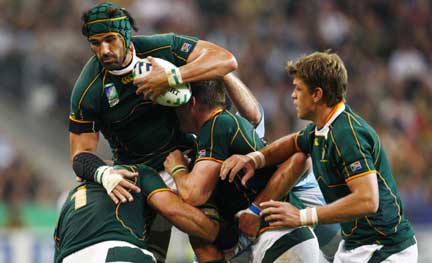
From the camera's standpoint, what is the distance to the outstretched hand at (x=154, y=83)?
18.2ft

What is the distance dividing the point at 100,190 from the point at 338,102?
1.51m

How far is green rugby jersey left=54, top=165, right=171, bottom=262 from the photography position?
5.24 m

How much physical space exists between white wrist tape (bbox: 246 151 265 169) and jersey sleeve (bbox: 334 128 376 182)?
609 mm

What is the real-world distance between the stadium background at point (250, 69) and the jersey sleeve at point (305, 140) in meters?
5.35

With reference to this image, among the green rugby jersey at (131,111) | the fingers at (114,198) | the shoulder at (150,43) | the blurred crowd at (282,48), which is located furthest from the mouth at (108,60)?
the blurred crowd at (282,48)

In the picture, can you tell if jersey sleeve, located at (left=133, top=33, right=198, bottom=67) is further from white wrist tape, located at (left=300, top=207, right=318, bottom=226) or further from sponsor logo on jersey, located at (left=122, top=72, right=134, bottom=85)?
white wrist tape, located at (left=300, top=207, right=318, bottom=226)

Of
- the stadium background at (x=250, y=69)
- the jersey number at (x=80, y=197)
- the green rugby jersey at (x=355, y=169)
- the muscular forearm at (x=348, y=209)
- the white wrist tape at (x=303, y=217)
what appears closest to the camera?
the muscular forearm at (x=348, y=209)

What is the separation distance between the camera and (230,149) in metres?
5.68

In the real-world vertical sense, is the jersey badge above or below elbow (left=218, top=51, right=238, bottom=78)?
below

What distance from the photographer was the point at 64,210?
18.1 feet

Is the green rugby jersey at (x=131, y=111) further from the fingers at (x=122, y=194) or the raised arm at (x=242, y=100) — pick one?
the fingers at (x=122, y=194)

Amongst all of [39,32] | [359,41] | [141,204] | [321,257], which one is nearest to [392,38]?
[359,41]

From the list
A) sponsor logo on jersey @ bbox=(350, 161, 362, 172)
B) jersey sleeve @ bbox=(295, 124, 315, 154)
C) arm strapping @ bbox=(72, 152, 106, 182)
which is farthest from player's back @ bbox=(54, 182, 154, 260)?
sponsor logo on jersey @ bbox=(350, 161, 362, 172)

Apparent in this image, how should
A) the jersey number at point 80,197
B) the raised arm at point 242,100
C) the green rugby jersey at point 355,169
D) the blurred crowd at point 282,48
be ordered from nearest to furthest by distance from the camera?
the green rugby jersey at point 355,169
the jersey number at point 80,197
the raised arm at point 242,100
the blurred crowd at point 282,48
